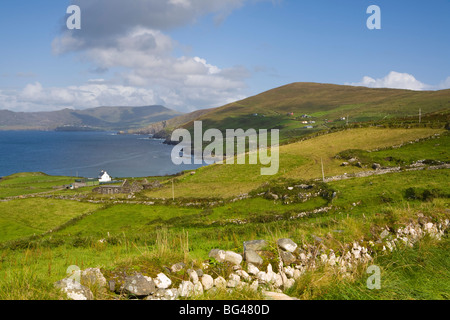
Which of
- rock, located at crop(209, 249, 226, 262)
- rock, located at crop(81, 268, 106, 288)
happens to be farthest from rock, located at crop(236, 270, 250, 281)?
rock, located at crop(81, 268, 106, 288)

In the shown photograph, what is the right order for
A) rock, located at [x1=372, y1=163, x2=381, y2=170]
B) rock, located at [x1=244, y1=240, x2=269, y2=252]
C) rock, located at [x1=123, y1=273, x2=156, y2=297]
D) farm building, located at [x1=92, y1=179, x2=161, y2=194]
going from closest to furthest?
rock, located at [x1=123, y1=273, x2=156, y2=297]
rock, located at [x1=244, y1=240, x2=269, y2=252]
rock, located at [x1=372, y1=163, x2=381, y2=170]
farm building, located at [x1=92, y1=179, x2=161, y2=194]

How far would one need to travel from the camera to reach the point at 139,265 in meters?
7.16

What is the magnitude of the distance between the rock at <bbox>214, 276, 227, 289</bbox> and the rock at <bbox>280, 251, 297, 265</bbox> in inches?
87.3

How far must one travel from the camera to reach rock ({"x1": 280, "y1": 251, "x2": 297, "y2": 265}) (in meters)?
8.17

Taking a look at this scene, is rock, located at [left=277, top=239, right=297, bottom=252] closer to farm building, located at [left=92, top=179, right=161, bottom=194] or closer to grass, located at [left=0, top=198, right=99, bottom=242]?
grass, located at [left=0, top=198, right=99, bottom=242]

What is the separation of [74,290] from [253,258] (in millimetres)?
4424

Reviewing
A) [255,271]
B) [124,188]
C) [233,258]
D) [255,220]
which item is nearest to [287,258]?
[255,271]

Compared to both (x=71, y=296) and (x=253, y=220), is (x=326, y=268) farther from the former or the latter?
(x=253, y=220)

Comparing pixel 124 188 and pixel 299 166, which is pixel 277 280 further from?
pixel 124 188

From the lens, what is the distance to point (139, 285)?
20.1 feet

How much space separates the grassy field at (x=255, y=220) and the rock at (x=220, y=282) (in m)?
0.49

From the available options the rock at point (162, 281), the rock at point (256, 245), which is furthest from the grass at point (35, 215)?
the rock at point (162, 281)
